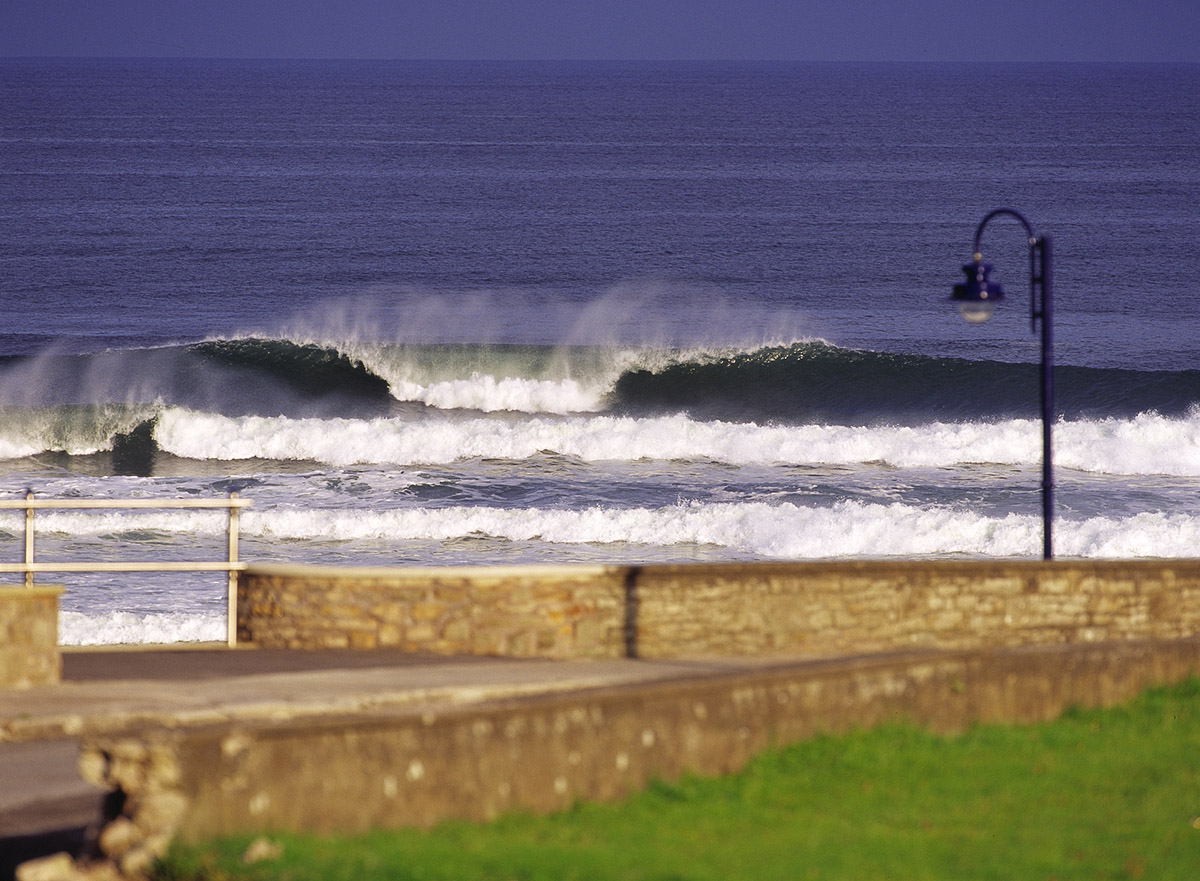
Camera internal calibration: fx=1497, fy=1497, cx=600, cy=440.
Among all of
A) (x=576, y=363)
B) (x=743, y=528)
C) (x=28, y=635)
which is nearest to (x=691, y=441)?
(x=743, y=528)

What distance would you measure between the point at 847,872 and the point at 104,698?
16.3ft

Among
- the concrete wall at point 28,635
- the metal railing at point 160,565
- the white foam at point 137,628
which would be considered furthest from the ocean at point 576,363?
the concrete wall at point 28,635

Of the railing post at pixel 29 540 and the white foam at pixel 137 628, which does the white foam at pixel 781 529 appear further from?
the railing post at pixel 29 540

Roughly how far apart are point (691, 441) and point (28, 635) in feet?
64.0

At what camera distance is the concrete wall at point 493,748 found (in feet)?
18.2

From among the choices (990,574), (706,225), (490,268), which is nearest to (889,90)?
(706,225)

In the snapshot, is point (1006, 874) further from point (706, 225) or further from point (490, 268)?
point (706, 225)

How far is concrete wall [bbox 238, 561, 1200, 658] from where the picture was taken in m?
10.3

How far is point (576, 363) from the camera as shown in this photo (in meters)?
35.3

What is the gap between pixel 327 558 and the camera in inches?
781

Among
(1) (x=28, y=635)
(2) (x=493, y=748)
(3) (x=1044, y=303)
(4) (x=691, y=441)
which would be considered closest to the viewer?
(2) (x=493, y=748)

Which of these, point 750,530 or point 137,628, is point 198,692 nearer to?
point 137,628

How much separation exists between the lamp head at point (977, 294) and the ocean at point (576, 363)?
857 centimetres

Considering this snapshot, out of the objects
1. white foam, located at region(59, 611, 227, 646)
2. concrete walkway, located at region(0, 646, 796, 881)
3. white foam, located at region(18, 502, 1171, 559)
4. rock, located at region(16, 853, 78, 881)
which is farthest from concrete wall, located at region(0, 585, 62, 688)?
white foam, located at region(18, 502, 1171, 559)
